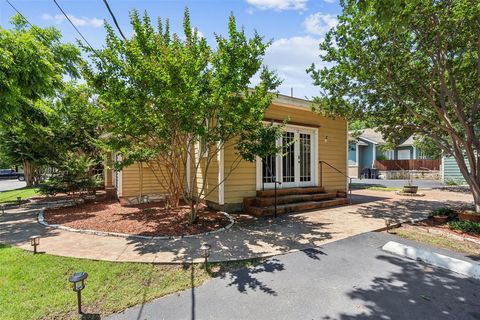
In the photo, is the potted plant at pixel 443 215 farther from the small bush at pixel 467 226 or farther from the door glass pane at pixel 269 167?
the door glass pane at pixel 269 167

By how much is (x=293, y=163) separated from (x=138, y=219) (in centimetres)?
526

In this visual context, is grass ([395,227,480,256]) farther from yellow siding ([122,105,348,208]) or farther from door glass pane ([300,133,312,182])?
yellow siding ([122,105,348,208])

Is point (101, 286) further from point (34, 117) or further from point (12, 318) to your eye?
point (34, 117)

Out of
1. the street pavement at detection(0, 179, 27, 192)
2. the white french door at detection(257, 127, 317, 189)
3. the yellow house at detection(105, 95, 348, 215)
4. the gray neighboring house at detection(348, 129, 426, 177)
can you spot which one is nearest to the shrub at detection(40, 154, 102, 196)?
the yellow house at detection(105, 95, 348, 215)

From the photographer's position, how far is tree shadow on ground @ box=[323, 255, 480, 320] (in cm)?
280

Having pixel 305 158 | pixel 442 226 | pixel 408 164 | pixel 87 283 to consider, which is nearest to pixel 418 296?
pixel 442 226

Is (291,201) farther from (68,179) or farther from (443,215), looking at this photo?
(68,179)

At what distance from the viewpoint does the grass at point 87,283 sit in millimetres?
2953

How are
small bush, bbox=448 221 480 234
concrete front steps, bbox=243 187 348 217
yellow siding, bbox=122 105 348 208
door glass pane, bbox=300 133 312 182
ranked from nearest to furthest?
1. small bush, bbox=448 221 480 234
2. concrete front steps, bbox=243 187 348 217
3. yellow siding, bbox=122 105 348 208
4. door glass pane, bbox=300 133 312 182

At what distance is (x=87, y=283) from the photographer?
3.45 m

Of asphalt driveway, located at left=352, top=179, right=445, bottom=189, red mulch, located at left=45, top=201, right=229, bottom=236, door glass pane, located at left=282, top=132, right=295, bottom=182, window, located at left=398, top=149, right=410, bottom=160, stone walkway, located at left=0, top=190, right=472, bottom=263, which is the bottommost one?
stone walkway, located at left=0, top=190, right=472, bottom=263

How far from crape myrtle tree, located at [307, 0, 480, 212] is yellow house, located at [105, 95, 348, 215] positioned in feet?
4.05

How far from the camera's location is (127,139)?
6.51 metres

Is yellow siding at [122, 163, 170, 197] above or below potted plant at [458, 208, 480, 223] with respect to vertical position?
above
